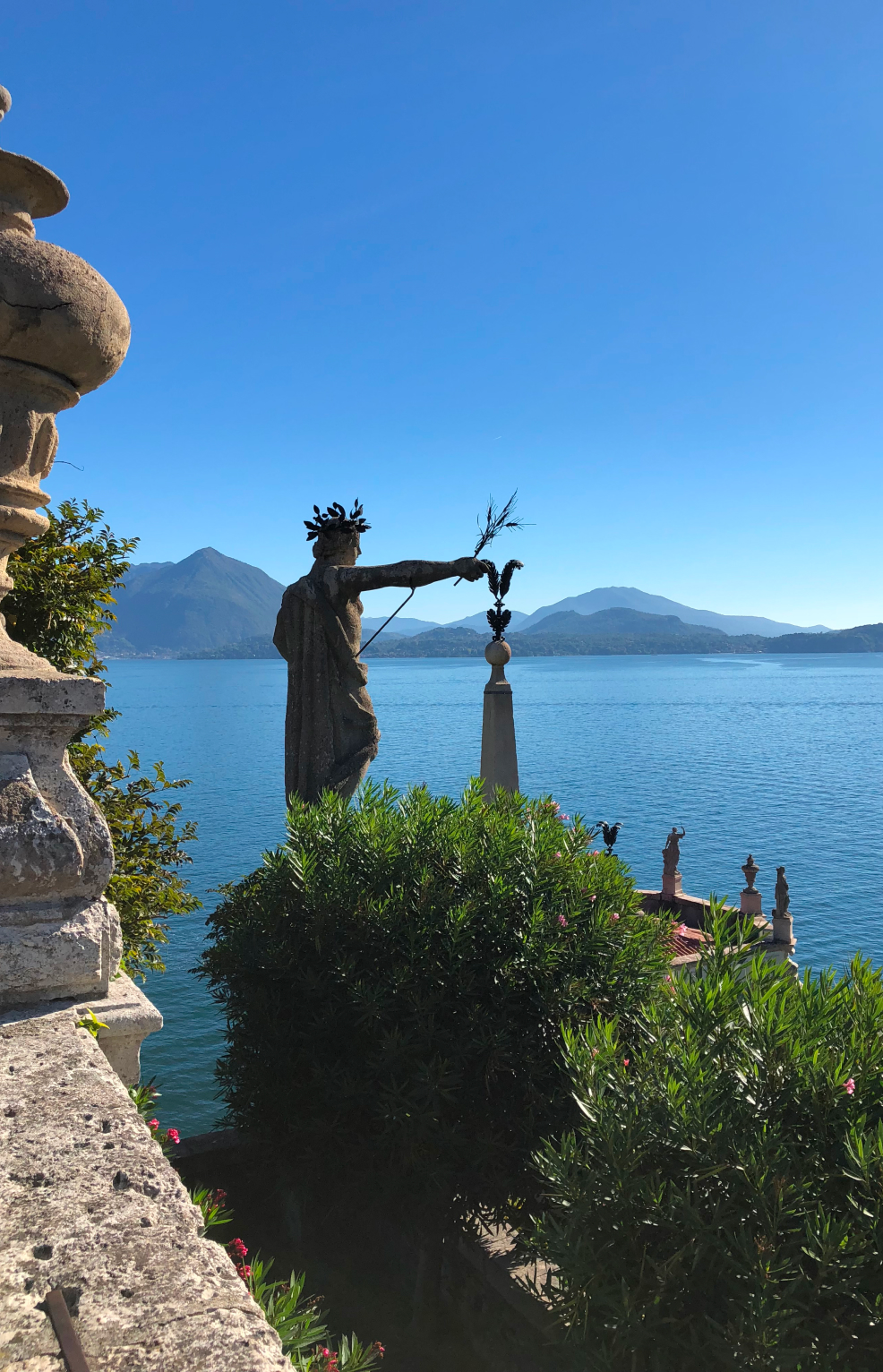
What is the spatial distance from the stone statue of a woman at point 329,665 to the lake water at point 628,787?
1095 cm

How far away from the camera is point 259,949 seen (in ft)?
20.5

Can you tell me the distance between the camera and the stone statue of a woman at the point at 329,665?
7.72 metres

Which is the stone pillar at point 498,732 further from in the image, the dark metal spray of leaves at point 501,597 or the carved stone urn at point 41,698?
the carved stone urn at point 41,698

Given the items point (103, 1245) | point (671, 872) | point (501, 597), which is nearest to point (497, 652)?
point (501, 597)

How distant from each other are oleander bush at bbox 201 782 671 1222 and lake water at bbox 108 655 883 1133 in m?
11.2

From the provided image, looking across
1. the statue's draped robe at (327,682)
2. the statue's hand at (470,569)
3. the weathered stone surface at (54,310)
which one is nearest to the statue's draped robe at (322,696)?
the statue's draped robe at (327,682)

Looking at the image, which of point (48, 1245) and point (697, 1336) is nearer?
point (48, 1245)

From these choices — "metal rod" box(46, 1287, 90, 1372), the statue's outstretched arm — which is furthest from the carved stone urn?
the statue's outstretched arm

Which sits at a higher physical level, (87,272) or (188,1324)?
(87,272)

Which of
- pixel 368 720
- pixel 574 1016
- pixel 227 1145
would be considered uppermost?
pixel 368 720

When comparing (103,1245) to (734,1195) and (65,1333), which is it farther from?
(734,1195)

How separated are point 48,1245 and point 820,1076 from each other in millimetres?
2944

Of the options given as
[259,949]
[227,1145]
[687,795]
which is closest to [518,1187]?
[259,949]

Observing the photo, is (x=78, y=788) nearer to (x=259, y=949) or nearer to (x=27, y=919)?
(x=27, y=919)
